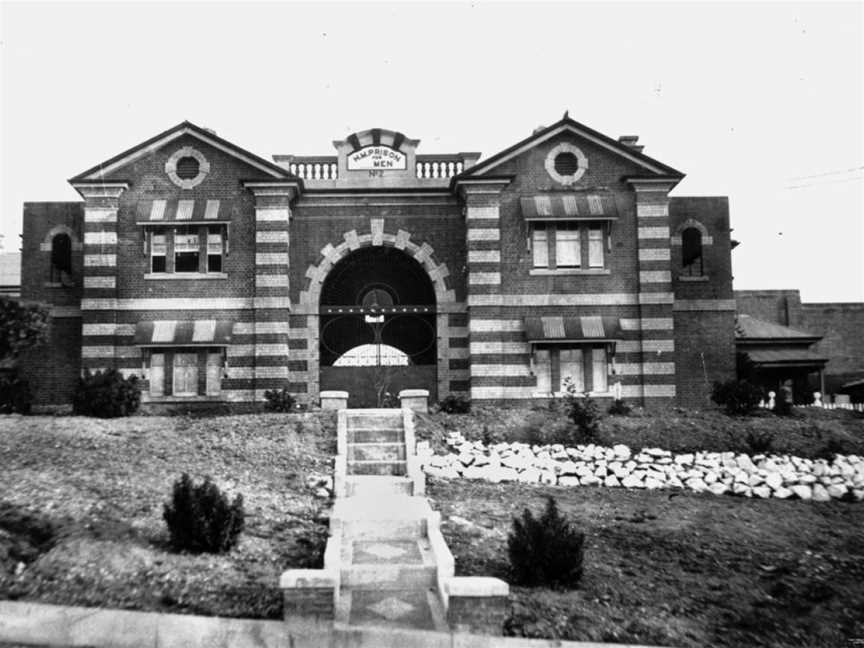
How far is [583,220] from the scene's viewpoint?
25125mm

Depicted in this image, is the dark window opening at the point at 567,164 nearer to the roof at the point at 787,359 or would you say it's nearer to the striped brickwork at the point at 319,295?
the striped brickwork at the point at 319,295

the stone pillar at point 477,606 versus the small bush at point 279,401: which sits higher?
the small bush at point 279,401

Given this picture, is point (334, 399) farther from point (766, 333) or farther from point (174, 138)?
point (766, 333)

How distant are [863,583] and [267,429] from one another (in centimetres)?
1237

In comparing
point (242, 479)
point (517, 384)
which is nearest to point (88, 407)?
point (242, 479)

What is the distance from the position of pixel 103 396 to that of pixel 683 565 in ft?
49.1

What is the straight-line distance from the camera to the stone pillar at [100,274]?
24672mm

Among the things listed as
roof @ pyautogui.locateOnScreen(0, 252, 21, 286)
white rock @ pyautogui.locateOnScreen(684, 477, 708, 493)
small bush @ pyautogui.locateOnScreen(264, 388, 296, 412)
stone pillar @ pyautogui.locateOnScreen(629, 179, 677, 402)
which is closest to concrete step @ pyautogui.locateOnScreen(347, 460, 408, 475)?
white rock @ pyautogui.locateOnScreen(684, 477, 708, 493)

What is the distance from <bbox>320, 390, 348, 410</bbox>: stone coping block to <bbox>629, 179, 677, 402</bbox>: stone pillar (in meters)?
9.18

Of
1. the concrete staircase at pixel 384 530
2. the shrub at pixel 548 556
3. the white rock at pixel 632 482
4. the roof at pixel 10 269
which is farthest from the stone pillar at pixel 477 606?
the roof at pixel 10 269

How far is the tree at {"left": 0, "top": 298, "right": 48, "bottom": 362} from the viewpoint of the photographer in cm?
2028

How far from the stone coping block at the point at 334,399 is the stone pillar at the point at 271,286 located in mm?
3803

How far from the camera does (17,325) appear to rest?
66.7ft

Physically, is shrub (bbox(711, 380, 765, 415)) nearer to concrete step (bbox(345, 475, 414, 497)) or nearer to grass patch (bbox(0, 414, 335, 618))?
concrete step (bbox(345, 475, 414, 497))
